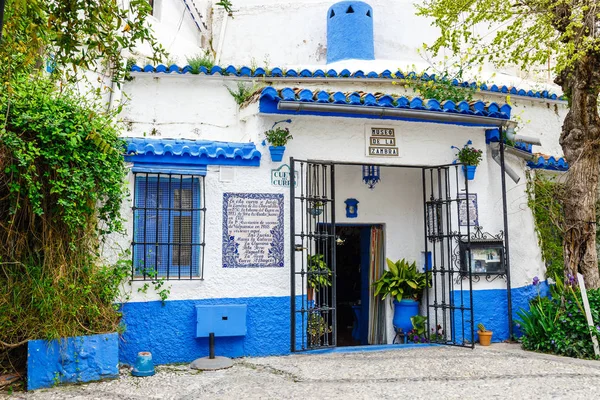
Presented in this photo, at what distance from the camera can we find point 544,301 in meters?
7.92

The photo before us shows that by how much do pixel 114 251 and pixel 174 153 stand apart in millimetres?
1402

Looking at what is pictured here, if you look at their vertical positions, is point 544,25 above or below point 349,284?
above

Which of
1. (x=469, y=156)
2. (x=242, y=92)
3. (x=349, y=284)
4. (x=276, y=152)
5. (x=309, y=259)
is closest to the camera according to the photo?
(x=276, y=152)

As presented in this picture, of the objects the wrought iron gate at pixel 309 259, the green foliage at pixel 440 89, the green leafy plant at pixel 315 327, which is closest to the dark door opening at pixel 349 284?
the wrought iron gate at pixel 309 259

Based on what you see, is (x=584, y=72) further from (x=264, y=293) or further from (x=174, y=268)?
(x=174, y=268)

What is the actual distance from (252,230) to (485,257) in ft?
11.4

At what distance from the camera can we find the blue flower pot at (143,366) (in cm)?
609

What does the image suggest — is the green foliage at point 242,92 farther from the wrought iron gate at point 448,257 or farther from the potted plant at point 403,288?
the potted plant at point 403,288

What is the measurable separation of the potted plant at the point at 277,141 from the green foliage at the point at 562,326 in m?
4.14

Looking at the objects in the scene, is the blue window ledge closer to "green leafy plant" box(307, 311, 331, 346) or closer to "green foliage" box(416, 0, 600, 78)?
"green leafy plant" box(307, 311, 331, 346)

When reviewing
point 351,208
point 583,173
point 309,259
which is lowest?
point 309,259

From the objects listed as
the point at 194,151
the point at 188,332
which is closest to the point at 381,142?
the point at 194,151

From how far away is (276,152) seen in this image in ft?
23.8

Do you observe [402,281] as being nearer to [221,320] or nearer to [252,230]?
[252,230]
